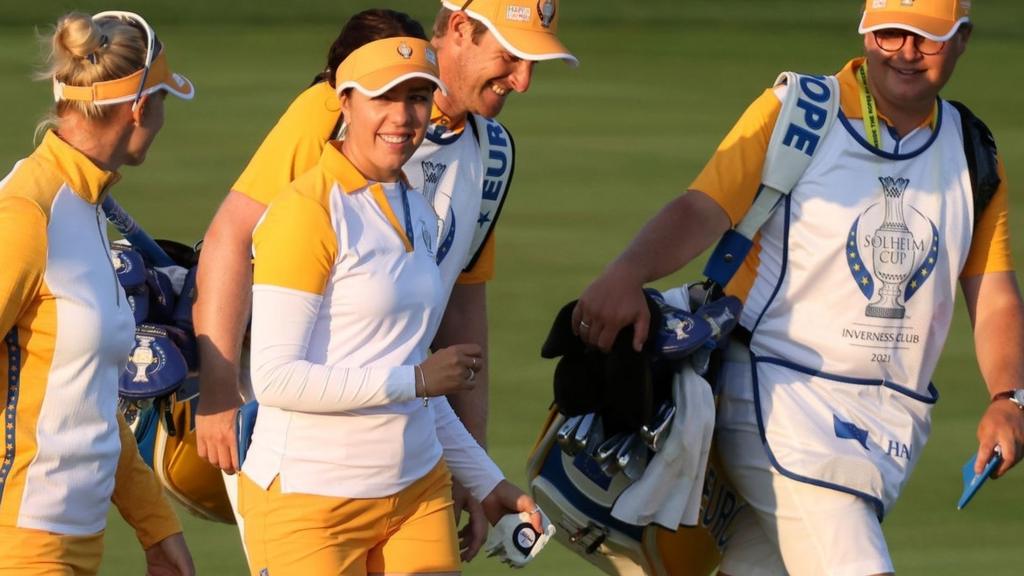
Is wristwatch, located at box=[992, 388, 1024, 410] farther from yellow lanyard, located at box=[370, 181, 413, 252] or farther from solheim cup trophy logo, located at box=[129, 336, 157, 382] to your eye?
solheim cup trophy logo, located at box=[129, 336, 157, 382]

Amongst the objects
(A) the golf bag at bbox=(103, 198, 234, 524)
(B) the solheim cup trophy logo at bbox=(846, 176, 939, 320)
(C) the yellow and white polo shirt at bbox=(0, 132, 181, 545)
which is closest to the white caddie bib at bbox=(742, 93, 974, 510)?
(B) the solheim cup trophy logo at bbox=(846, 176, 939, 320)

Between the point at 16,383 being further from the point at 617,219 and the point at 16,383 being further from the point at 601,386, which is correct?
the point at 617,219

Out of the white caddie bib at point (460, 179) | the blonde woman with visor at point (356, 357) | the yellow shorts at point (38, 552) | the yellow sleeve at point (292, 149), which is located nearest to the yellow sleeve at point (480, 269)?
the white caddie bib at point (460, 179)

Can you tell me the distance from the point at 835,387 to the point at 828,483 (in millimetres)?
233

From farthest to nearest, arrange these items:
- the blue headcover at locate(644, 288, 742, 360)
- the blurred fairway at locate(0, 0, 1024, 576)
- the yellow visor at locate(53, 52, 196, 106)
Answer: the blurred fairway at locate(0, 0, 1024, 576), the blue headcover at locate(644, 288, 742, 360), the yellow visor at locate(53, 52, 196, 106)

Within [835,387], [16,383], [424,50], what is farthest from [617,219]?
[16,383]

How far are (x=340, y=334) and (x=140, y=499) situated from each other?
56cm

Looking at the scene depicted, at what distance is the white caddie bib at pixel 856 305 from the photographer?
4629mm

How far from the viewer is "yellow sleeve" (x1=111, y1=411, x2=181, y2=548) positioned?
395 centimetres

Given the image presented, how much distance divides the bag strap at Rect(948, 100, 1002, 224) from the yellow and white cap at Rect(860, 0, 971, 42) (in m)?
0.29

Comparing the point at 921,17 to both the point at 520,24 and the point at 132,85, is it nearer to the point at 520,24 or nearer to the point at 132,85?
the point at 520,24

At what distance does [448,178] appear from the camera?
4520mm

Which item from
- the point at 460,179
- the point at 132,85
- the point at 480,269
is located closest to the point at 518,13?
the point at 460,179

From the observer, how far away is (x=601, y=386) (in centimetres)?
465
